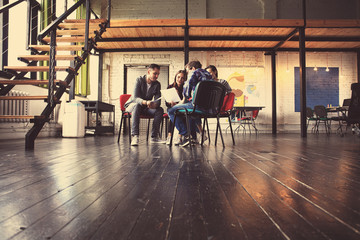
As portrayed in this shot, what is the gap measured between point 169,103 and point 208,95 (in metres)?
0.74

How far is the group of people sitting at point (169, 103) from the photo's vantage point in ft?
9.28

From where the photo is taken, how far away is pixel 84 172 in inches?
51.0

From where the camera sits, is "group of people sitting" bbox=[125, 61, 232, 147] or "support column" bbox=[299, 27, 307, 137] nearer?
"group of people sitting" bbox=[125, 61, 232, 147]

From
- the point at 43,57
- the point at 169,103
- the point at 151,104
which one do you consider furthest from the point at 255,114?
the point at 43,57

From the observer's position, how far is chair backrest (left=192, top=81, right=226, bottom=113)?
2609 mm

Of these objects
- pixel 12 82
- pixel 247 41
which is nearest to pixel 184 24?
pixel 247 41

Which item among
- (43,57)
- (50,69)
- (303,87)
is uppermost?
(43,57)

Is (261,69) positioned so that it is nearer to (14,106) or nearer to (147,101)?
(147,101)

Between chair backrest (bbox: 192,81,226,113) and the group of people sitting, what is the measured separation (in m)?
0.15

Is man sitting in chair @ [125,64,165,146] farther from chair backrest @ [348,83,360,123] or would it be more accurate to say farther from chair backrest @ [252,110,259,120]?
chair backrest @ [252,110,259,120]

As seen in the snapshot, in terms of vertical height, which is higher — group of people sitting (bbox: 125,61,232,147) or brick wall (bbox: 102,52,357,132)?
brick wall (bbox: 102,52,357,132)

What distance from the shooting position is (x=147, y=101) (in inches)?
126

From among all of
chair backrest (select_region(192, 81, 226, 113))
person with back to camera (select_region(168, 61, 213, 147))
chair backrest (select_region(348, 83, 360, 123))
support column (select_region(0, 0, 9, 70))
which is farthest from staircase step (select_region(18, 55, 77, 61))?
chair backrest (select_region(348, 83, 360, 123))

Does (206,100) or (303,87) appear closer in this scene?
(206,100)
